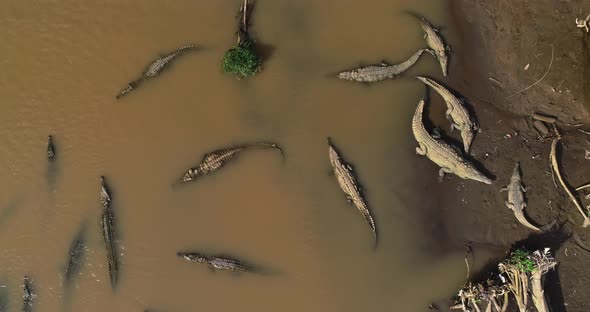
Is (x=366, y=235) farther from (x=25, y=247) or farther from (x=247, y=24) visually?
(x=25, y=247)

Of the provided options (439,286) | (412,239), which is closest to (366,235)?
(412,239)

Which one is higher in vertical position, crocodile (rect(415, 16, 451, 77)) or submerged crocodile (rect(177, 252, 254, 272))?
crocodile (rect(415, 16, 451, 77))

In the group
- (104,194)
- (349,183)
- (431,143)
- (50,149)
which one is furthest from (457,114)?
(50,149)

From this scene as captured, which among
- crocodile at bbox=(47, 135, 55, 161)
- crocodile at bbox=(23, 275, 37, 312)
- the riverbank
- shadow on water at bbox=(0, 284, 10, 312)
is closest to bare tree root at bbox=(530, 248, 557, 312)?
the riverbank

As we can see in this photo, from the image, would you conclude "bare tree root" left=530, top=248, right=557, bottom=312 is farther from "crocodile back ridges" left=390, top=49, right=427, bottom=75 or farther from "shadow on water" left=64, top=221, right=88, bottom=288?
"shadow on water" left=64, top=221, right=88, bottom=288

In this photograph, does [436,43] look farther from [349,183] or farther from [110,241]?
[110,241]
